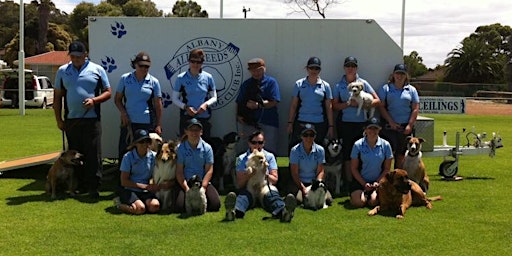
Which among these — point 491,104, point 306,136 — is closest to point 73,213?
point 306,136

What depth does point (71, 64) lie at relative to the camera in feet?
22.6

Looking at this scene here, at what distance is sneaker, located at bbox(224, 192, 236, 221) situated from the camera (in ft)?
18.9

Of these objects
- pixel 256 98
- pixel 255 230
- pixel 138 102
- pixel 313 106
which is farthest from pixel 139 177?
pixel 313 106

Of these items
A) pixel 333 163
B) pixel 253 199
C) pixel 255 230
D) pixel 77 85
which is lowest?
pixel 255 230

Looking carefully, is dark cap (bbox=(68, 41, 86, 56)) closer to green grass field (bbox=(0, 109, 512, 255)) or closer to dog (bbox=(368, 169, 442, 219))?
green grass field (bbox=(0, 109, 512, 255))

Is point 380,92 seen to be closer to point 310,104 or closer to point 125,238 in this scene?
point 310,104

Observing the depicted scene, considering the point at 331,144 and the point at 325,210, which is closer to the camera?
the point at 325,210

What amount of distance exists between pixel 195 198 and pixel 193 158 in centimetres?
50

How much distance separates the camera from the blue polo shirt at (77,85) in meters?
6.84

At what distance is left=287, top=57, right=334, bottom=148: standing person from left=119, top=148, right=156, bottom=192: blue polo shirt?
2063 millimetres

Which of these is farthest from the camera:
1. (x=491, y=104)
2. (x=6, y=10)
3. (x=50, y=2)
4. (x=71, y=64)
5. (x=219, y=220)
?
(x=6, y=10)

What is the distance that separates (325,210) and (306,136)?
935 millimetres

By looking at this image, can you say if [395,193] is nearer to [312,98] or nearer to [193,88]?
[312,98]

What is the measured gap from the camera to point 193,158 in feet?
20.7
